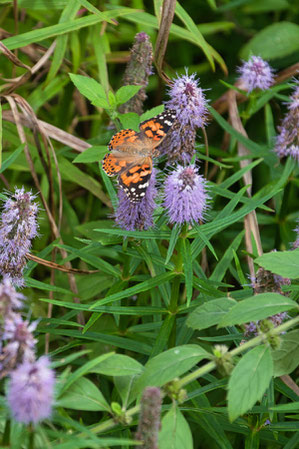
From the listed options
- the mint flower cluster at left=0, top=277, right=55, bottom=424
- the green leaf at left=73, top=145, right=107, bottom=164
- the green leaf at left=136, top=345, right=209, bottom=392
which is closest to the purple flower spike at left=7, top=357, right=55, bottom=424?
the mint flower cluster at left=0, top=277, right=55, bottom=424

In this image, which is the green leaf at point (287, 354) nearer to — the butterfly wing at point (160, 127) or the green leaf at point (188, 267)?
the green leaf at point (188, 267)

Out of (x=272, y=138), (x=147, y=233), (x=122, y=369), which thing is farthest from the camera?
(x=272, y=138)

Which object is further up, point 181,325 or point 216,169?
point 216,169

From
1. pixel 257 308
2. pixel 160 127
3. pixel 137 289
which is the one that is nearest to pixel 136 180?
pixel 160 127

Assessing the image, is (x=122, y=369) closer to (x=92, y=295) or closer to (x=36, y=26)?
(x=92, y=295)

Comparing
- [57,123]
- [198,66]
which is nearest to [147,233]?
[57,123]

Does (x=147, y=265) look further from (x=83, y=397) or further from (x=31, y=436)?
(x=31, y=436)

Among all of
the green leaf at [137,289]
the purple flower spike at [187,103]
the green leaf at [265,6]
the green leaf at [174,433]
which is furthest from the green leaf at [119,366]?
the green leaf at [265,6]
